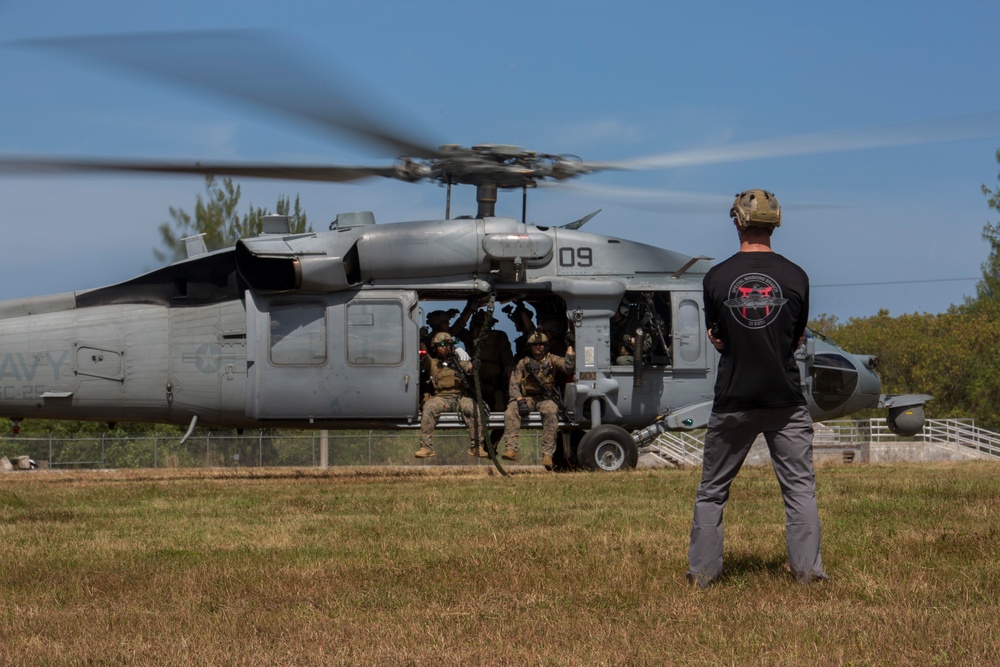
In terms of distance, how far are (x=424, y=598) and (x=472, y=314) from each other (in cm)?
1072

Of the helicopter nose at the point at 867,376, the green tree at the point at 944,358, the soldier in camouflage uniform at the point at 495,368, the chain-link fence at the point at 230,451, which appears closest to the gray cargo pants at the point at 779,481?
the soldier in camouflage uniform at the point at 495,368

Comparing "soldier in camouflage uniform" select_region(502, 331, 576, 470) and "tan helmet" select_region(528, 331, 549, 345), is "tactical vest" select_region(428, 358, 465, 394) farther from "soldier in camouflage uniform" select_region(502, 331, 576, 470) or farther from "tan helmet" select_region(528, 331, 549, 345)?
"tan helmet" select_region(528, 331, 549, 345)

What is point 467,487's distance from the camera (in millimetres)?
12336

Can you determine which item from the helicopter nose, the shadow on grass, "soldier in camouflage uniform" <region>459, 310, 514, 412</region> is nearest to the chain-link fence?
"soldier in camouflage uniform" <region>459, 310, 514, 412</region>

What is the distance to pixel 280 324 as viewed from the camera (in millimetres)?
14898

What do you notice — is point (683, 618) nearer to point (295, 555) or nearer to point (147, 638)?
point (147, 638)

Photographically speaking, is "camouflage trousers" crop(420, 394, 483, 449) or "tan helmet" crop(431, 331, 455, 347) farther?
"tan helmet" crop(431, 331, 455, 347)

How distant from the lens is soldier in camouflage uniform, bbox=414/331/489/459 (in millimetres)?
15492

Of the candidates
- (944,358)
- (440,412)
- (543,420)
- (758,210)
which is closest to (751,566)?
(758,210)

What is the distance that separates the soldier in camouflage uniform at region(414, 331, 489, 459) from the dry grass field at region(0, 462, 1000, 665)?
5.25 m

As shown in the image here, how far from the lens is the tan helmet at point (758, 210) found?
6.00 m

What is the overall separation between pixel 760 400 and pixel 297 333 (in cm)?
993

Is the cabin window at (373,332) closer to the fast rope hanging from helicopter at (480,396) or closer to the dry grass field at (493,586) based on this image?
the fast rope hanging from helicopter at (480,396)

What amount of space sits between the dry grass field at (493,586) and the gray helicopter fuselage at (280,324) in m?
4.95
